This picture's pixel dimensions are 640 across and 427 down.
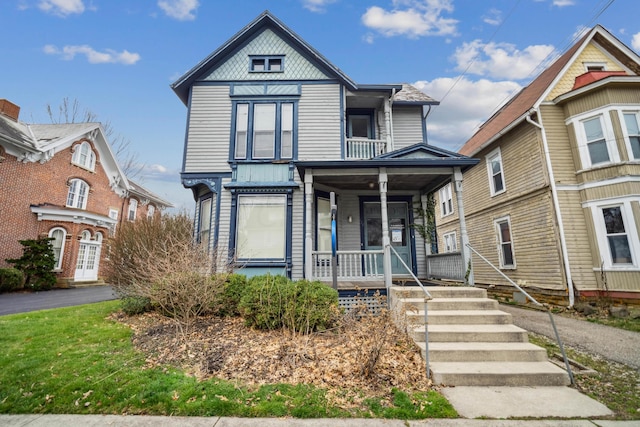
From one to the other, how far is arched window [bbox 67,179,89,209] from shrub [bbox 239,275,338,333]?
17463 millimetres

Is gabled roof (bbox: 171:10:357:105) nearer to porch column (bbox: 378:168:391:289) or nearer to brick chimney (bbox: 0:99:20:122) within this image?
porch column (bbox: 378:168:391:289)

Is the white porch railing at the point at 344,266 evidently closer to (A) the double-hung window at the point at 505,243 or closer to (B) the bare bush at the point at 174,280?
(B) the bare bush at the point at 174,280

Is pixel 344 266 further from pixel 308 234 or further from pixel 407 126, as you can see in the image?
pixel 407 126

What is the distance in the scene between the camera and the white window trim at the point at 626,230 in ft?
27.6

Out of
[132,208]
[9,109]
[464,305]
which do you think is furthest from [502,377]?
[132,208]

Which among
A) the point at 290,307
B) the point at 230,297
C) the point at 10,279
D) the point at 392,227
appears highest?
the point at 392,227

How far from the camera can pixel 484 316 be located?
216 inches

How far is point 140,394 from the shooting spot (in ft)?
11.6

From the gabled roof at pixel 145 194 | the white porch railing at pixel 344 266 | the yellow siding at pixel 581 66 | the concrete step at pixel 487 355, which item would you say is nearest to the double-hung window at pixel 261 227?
the white porch railing at pixel 344 266

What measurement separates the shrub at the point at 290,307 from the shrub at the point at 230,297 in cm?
69

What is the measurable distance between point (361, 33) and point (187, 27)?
9.47 meters

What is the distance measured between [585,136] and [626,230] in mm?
3349

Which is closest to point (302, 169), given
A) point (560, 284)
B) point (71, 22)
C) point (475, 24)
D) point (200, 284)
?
point (200, 284)

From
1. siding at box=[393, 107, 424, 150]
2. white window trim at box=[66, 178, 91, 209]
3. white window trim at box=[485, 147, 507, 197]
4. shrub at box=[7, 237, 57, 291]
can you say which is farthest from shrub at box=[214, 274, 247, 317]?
white window trim at box=[66, 178, 91, 209]
